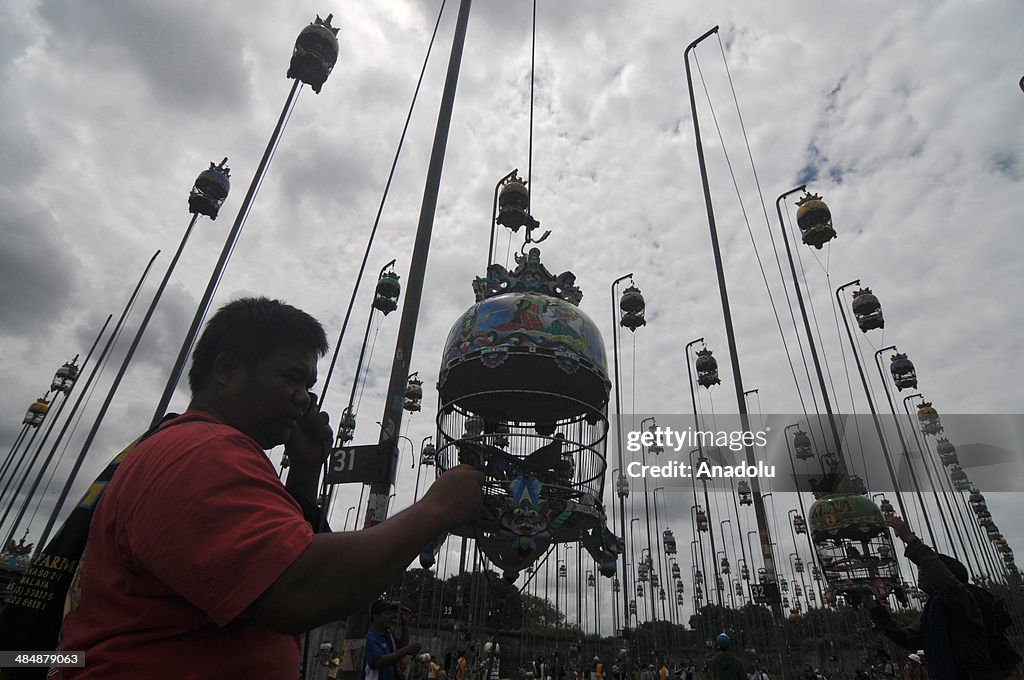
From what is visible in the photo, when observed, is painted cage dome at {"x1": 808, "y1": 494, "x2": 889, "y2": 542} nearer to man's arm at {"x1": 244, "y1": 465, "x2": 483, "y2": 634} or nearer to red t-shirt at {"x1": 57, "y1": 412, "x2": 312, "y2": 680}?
man's arm at {"x1": 244, "y1": 465, "x2": 483, "y2": 634}

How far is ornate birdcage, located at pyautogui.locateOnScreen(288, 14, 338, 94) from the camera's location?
33.4 ft

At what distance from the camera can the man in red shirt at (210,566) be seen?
3.60 ft

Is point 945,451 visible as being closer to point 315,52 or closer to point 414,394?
point 414,394

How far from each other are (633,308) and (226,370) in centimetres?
1723

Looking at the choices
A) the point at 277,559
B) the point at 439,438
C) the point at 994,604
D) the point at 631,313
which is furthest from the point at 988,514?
the point at 277,559

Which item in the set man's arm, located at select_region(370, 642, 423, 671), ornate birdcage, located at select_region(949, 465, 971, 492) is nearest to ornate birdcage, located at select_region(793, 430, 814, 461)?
man's arm, located at select_region(370, 642, 423, 671)

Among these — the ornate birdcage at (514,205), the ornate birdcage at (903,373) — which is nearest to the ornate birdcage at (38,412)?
the ornate birdcage at (514,205)

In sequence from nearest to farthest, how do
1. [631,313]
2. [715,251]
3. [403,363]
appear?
[403,363], [715,251], [631,313]

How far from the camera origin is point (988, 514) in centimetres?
4828

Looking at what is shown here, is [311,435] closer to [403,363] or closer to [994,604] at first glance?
[403,363]

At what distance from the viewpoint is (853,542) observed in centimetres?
968

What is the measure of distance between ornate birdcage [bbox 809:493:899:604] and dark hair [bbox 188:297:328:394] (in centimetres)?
1017

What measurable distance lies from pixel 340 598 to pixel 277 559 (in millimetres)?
173

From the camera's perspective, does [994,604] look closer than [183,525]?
No
